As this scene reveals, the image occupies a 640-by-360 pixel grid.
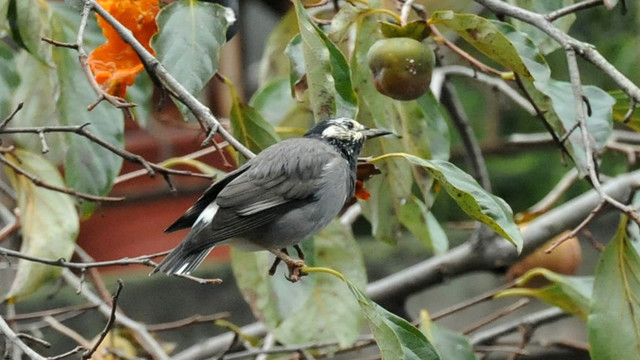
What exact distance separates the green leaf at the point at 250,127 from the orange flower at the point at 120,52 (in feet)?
0.47

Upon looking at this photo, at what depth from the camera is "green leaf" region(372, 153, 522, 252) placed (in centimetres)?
122

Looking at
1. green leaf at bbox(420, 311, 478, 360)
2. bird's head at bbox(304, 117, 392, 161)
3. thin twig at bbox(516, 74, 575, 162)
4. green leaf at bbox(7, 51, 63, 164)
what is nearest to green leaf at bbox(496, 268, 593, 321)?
green leaf at bbox(420, 311, 478, 360)

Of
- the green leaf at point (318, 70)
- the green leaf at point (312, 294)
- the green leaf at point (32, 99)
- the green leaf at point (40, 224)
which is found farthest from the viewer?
the green leaf at point (32, 99)

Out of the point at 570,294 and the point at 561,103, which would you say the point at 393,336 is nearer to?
the point at 561,103

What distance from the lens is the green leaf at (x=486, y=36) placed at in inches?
51.9

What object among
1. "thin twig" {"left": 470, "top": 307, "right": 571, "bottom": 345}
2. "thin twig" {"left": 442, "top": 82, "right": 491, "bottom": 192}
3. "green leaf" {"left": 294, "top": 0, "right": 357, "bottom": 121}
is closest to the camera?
"green leaf" {"left": 294, "top": 0, "right": 357, "bottom": 121}

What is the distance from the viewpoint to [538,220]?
7.22ft

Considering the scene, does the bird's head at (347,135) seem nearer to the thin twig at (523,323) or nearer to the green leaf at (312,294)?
the green leaf at (312,294)

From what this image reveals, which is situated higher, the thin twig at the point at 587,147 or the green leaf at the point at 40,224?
the thin twig at the point at 587,147

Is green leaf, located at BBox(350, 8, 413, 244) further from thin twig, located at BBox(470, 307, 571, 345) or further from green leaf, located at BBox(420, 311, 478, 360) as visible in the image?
thin twig, located at BBox(470, 307, 571, 345)

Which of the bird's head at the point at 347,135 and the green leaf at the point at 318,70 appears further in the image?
the bird's head at the point at 347,135

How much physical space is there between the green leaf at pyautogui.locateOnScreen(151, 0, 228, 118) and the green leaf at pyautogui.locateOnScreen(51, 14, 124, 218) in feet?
1.04

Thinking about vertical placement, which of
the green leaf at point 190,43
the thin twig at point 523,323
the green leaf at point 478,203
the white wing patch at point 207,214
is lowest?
the thin twig at point 523,323

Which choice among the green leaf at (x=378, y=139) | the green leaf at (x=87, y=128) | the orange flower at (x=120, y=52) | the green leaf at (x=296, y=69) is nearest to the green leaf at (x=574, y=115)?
the green leaf at (x=378, y=139)
